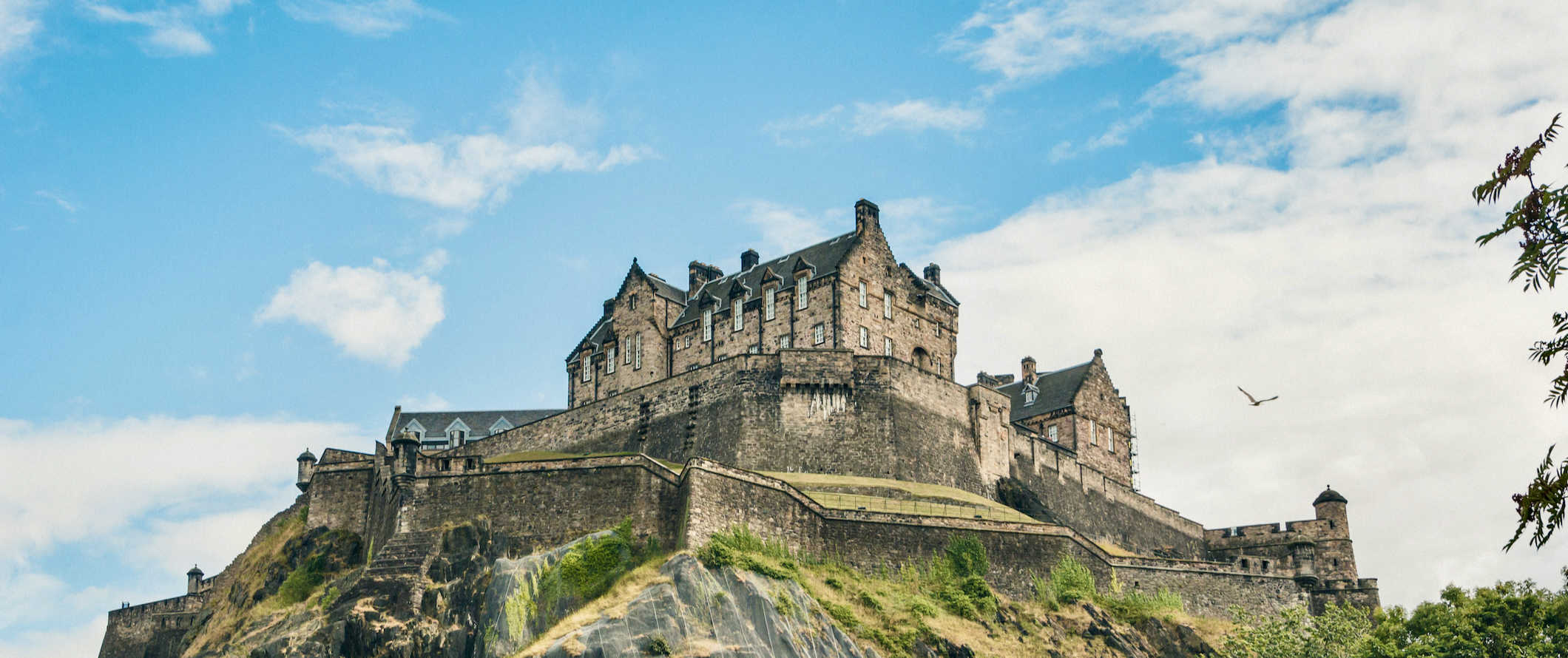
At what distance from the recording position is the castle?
5725 cm

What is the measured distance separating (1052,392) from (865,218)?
17543 mm

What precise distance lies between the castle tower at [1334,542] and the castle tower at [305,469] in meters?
51.1

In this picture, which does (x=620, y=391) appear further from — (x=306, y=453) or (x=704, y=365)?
(x=306, y=453)

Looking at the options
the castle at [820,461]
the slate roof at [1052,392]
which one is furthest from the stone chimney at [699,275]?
the slate roof at [1052,392]

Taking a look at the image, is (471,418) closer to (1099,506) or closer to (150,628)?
(150,628)

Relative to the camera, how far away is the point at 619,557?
54344 millimetres

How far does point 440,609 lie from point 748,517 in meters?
12.2

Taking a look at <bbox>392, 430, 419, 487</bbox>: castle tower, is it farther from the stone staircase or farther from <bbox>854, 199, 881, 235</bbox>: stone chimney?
<bbox>854, 199, 881, 235</bbox>: stone chimney

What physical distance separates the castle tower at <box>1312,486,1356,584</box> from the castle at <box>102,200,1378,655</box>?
9 cm

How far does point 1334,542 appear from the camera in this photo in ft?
241

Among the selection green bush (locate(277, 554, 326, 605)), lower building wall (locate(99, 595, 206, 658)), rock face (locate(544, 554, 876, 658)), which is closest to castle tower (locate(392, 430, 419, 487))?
green bush (locate(277, 554, 326, 605))

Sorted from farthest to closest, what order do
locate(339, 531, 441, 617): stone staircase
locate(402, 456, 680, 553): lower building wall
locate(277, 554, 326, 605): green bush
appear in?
locate(277, 554, 326, 605): green bush → locate(402, 456, 680, 553): lower building wall → locate(339, 531, 441, 617): stone staircase

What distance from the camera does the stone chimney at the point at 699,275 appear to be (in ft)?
264

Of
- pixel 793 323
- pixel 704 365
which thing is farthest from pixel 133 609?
pixel 793 323
